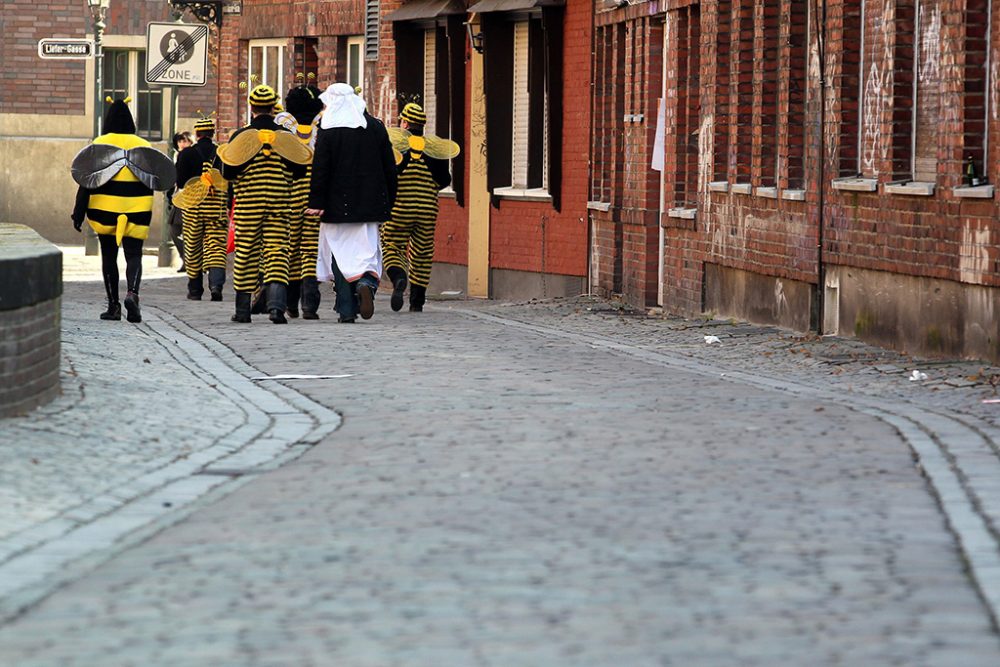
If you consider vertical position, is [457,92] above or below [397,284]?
above

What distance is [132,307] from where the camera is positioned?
1898 cm

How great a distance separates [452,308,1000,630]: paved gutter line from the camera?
7.42m

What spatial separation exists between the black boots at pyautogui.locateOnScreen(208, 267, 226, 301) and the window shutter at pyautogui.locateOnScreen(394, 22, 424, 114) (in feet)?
22.3

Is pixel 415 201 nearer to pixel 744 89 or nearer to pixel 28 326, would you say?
pixel 744 89

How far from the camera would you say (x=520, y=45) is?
27.7m

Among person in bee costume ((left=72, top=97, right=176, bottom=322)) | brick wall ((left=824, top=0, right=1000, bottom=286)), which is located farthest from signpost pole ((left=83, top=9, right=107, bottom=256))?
brick wall ((left=824, top=0, right=1000, bottom=286))

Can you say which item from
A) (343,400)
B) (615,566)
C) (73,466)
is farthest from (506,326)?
(615,566)

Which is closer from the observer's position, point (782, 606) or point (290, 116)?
point (782, 606)

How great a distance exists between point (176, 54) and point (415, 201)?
34.6ft

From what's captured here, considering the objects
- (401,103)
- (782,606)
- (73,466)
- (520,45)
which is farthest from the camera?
(401,103)

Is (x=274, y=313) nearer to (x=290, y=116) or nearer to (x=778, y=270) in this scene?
(x=290, y=116)

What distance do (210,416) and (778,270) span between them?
8.60 m

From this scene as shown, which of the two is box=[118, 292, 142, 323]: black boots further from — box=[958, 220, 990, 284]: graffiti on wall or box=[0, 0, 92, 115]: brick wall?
box=[0, 0, 92, 115]: brick wall

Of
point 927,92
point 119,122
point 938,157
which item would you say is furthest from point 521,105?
point 938,157
